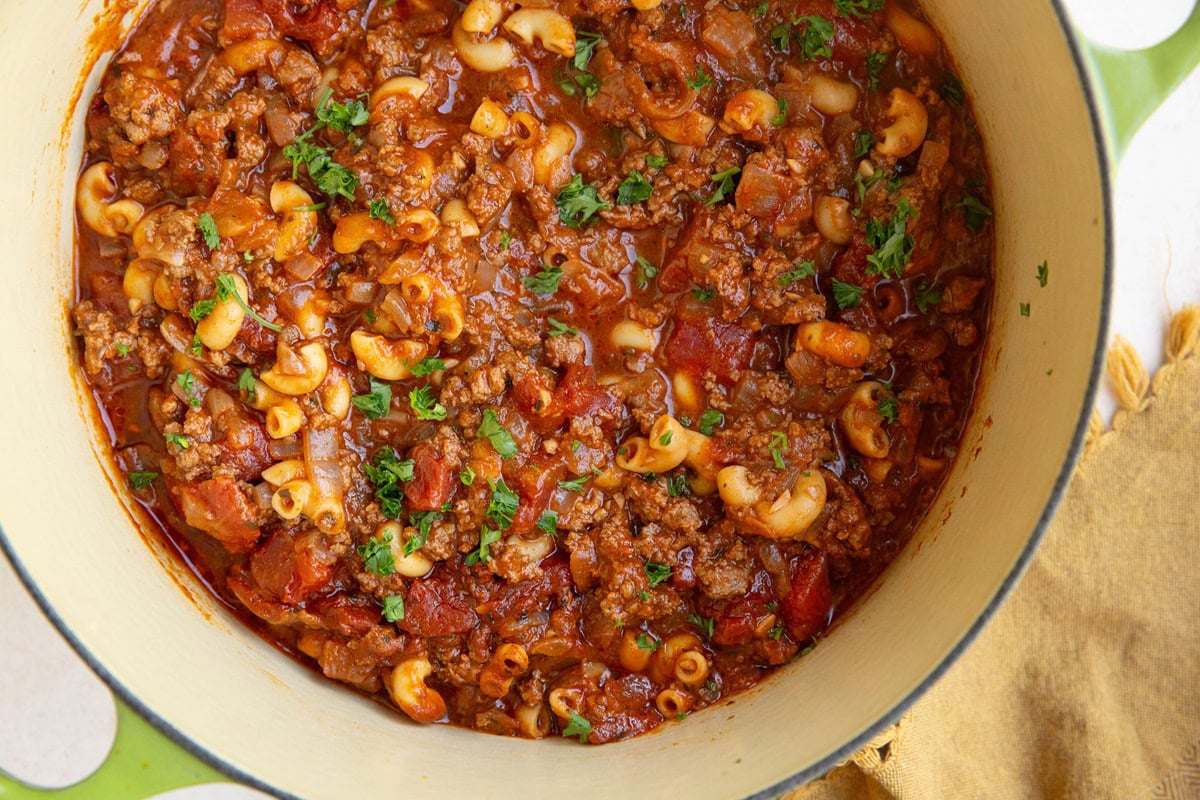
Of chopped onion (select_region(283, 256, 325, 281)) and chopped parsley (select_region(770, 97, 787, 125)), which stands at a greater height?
chopped parsley (select_region(770, 97, 787, 125))

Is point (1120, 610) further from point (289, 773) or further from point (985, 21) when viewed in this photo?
point (289, 773)

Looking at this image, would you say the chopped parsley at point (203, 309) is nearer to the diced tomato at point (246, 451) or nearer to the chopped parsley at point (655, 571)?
the diced tomato at point (246, 451)

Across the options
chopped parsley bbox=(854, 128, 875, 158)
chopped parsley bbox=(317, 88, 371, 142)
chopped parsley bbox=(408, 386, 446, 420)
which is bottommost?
chopped parsley bbox=(408, 386, 446, 420)

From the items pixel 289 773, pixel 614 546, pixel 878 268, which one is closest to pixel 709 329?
pixel 878 268

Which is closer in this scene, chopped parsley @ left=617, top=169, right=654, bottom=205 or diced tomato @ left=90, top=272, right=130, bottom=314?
chopped parsley @ left=617, top=169, right=654, bottom=205

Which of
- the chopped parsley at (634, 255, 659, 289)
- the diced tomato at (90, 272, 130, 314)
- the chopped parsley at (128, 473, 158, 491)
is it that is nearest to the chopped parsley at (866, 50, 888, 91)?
the chopped parsley at (634, 255, 659, 289)

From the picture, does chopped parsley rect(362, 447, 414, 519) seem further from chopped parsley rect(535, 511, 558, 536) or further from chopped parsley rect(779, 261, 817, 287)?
chopped parsley rect(779, 261, 817, 287)
